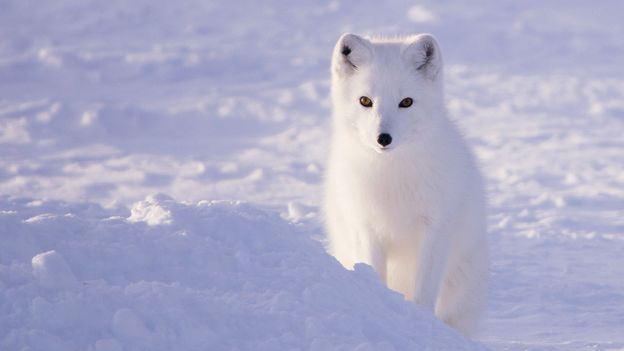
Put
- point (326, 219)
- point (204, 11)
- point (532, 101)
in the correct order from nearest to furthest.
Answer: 1. point (326, 219)
2. point (532, 101)
3. point (204, 11)

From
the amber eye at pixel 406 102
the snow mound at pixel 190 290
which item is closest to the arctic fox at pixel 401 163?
the amber eye at pixel 406 102

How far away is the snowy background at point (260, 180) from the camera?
3242 mm

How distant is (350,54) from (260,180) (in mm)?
5304

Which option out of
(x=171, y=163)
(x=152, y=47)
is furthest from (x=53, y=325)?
(x=152, y=47)

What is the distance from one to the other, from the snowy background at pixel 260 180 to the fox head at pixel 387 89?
25.7 inches

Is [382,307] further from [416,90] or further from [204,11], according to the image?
[204,11]

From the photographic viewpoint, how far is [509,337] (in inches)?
218

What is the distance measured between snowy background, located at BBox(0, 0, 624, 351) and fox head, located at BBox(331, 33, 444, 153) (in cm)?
65

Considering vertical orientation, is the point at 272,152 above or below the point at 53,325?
above

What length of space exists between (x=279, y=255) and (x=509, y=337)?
2293 millimetres

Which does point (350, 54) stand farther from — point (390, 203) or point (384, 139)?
point (390, 203)

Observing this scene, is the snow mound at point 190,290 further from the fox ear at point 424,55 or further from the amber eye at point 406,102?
the fox ear at point 424,55

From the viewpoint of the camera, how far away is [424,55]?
4.60 metres

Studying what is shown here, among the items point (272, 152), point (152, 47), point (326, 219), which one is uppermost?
point (152, 47)
